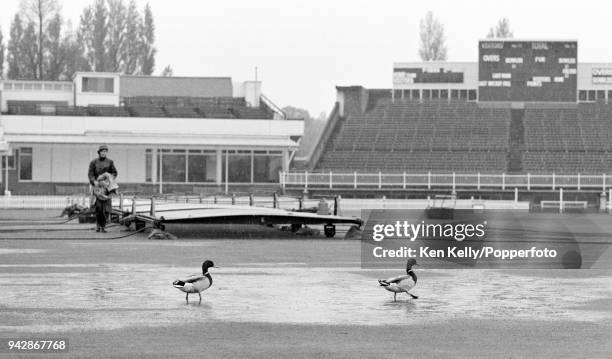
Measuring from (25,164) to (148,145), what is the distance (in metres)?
7.00

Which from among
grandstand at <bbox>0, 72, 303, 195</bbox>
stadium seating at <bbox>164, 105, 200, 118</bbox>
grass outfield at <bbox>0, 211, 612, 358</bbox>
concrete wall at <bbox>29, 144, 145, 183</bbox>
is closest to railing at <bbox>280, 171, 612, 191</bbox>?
grandstand at <bbox>0, 72, 303, 195</bbox>

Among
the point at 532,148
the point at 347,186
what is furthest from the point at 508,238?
the point at 532,148

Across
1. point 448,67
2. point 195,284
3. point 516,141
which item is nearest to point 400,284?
point 195,284

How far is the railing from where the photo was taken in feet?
217

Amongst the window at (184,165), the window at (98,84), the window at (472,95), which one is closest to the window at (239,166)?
the window at (184,165)

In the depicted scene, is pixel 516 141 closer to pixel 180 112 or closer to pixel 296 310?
pixel 180 112

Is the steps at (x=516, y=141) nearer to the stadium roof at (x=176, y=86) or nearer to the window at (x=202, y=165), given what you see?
the window at (x=202, y=165)

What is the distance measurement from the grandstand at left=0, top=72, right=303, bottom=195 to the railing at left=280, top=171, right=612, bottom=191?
19.8 feet

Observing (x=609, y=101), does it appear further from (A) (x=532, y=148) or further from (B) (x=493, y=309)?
(B) (x=493, y=309)

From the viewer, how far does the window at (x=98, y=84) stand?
80312 mm

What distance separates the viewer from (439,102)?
3593 inches

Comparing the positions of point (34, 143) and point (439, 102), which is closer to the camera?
point (34, 143)

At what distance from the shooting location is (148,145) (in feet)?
233

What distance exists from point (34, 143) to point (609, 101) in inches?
1714
